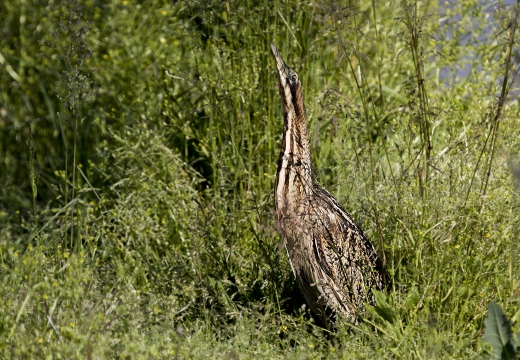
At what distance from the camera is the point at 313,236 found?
4.23m

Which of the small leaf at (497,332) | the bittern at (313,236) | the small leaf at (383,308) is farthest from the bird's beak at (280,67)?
the small leaf at (497,332)

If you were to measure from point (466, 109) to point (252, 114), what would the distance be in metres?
1.78

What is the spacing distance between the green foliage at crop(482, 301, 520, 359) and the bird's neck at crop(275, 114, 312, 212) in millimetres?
1183

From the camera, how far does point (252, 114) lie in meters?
5.60

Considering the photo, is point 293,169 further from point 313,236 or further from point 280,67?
point 280,67

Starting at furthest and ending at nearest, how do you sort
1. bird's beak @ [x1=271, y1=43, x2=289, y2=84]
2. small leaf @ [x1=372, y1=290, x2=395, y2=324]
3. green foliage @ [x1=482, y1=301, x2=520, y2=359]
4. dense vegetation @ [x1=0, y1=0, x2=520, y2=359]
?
1. bird's beak @ [x1=271, y1=43, x2=289, y2=84]
2. small leaf @ [x1=372, y1=290, x2=395, y2=324]
3. dense vegetation @ [x1=0, y1=0, x2=520, y2=359]
4. green foliage @ [x1=482, y1=301, x2=520, y2=359]

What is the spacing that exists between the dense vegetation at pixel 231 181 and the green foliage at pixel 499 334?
222 mm

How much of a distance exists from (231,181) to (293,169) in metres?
1.00

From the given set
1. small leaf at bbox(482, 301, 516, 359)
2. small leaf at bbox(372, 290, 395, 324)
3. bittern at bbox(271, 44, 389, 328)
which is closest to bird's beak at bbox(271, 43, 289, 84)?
bittern at bbox(271, 44, 389, 328)

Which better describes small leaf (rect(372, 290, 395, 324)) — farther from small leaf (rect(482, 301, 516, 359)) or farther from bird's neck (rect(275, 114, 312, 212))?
small leaf (rect(482, 301, 516, 359))

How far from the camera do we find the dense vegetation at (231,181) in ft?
12.6

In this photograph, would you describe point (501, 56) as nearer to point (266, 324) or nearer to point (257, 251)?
point (257, 251)

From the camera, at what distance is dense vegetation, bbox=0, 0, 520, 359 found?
12.6ft

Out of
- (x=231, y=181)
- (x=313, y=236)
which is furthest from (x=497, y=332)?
(x=231, y=181)
